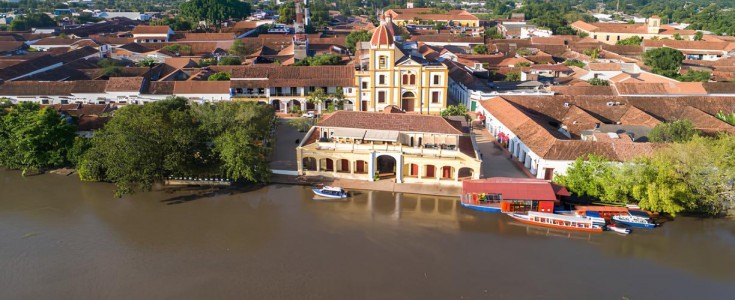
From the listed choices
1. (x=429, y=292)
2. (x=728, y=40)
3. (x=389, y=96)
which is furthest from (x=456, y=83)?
(x=728, y=40)

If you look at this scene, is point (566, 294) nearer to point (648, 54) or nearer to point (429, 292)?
point (429, 292)

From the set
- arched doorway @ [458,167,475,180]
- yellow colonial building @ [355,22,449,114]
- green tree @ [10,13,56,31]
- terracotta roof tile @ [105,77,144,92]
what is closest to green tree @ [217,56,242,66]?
terracotta roof tile @ [105,77,144,92]

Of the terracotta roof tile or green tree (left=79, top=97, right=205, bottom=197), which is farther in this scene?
the terracotta roof tile

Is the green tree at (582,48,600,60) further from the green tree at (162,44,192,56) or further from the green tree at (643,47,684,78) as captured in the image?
the green tree at (162,44,192,56)

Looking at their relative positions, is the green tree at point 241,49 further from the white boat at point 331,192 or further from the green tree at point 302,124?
the white boat at point 331,192

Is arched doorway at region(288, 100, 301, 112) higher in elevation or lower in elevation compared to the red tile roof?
lower

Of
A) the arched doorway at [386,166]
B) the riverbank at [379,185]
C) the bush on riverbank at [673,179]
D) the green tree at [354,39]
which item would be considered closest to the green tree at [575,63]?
the green tree at [354,39]

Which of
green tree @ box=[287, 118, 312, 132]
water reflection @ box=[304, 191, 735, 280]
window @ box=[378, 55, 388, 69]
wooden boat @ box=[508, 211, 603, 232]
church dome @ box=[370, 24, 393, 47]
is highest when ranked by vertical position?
church dome @ box=[370, 24, 393, 47]
